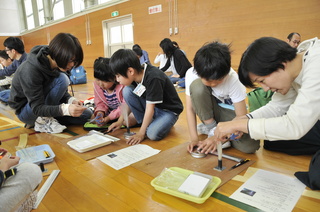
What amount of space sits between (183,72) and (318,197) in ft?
11.2

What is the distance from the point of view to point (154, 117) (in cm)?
183

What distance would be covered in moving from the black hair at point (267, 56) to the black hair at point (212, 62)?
242mm

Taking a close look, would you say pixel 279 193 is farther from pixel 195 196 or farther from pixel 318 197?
pixel 195 196

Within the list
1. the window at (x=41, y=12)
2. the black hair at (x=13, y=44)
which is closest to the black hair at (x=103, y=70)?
the black hair at (x=13, y=44)

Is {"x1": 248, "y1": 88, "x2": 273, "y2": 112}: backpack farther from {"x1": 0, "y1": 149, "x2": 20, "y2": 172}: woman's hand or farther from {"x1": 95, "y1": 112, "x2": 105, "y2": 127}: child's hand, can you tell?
{"x1": 0, "y1": 149, "x2": 20, "y2": 172}: woman's hand

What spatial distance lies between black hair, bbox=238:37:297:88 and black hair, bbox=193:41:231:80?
242 mm

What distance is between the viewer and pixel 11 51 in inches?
109

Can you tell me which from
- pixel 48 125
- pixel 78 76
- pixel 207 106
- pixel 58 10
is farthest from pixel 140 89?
pixel 58 10

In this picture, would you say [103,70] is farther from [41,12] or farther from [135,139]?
[41,12]

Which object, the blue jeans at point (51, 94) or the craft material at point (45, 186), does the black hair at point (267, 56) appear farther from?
the blue jeans at point (51, 94)

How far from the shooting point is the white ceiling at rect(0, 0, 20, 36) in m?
11.6

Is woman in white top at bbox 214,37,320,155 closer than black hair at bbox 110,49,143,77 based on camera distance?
Yes

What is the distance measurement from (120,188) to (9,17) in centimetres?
1418

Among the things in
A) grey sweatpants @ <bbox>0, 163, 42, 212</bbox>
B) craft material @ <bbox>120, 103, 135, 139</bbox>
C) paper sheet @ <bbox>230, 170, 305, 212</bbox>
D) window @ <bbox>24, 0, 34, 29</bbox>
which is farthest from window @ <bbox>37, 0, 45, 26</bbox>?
paper sheet @ <bbox>230, 170, 305, 212</bbox>
